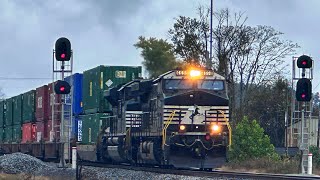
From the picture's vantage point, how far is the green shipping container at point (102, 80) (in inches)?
1425

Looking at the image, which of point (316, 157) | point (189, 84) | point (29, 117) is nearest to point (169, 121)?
point (189, 84)

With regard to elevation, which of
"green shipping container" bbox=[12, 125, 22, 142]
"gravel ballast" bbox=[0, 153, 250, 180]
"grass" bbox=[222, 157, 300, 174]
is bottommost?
"grass" bbox=[222, 157, 300, 174]

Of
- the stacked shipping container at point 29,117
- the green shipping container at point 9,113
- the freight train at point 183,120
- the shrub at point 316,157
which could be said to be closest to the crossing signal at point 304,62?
the freight train at point 183,120

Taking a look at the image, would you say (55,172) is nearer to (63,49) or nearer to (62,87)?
(62,87)

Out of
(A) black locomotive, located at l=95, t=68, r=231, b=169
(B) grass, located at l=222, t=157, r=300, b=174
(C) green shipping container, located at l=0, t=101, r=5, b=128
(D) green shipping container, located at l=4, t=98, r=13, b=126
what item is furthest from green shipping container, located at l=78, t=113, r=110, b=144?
(C) green shipping container, located at l=0, t=101, r=5, b=128

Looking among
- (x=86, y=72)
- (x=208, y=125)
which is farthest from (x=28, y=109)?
(x=208, y=125)

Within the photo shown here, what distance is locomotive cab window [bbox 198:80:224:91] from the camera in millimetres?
28047

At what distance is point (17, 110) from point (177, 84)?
2526 cm

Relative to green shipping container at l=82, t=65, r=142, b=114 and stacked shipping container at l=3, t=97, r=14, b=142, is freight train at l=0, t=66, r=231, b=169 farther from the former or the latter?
stacked shipping container at l=3, t=97, r=14, b=142

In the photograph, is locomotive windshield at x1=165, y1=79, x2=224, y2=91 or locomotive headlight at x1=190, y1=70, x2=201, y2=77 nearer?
locomotive windshield at x1=165, y1=79, x2=224, y2=91

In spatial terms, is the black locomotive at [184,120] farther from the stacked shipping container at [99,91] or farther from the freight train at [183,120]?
the stacked shipping container at [99,91]

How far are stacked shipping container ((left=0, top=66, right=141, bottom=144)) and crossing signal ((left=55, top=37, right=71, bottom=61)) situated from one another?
386 centimetres

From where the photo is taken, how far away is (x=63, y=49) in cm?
2559

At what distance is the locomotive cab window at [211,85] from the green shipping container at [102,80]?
348 inches
